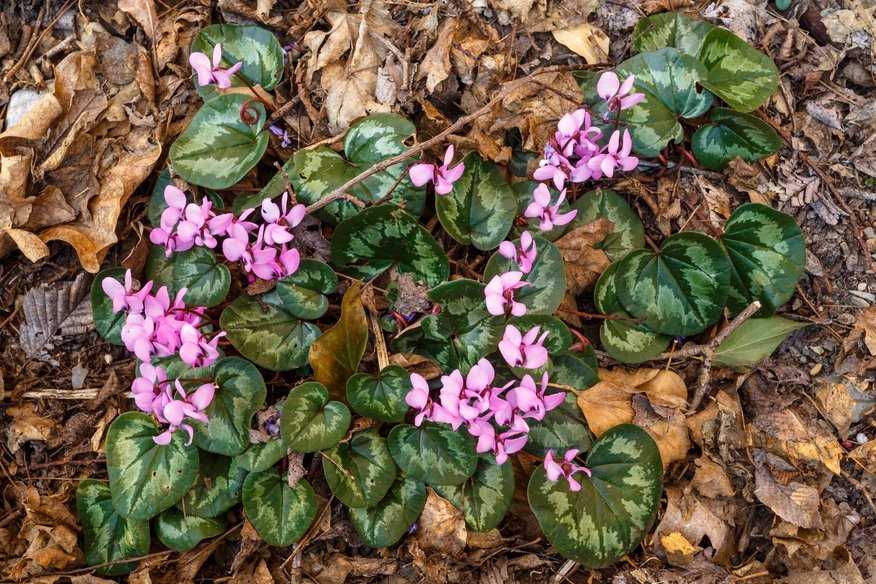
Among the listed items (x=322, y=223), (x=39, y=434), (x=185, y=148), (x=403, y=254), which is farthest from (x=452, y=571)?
(x=185, y=148)

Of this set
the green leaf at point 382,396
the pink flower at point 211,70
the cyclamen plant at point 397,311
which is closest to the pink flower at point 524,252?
the cyclamen plant at point 397,311

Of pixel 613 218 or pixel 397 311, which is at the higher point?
pixel 613 218

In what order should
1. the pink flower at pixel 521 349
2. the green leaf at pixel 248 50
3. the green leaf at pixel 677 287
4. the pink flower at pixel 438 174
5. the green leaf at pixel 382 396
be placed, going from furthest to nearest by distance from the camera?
the green leaf at pixel 248 50 → the green leaf at pixel 677 287 → the green leaf at pixel 382 396 → the pink flower at pixel 438 174 → the pink flower at pixel 521 349

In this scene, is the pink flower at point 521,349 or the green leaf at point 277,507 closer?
the pink flower at point 521,349

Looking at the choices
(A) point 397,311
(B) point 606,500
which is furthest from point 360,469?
(B) point 606,500

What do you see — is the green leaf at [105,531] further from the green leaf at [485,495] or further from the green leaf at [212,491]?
the green leaf at [485,495]

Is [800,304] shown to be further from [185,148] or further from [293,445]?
[185,148]

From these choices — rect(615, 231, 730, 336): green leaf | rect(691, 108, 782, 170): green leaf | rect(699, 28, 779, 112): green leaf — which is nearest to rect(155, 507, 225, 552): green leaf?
rect(615, 231, 730, 336): green leaf

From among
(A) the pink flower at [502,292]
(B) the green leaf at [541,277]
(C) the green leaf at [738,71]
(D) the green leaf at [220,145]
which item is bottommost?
(B) the green leaf at [541,277]

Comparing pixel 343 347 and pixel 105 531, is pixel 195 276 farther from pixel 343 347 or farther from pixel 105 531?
pixel 105 531
